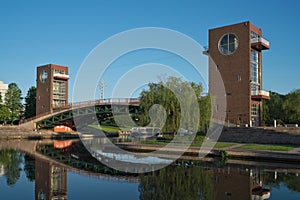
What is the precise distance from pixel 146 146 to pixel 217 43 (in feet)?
64.7

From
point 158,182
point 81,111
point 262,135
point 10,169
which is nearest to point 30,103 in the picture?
point 81,111

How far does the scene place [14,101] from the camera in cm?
7438

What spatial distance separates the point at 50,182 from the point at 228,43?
32820mm

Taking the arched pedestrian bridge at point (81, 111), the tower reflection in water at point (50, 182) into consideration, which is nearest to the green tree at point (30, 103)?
the arched pedestrian bridge at point (81, 111)

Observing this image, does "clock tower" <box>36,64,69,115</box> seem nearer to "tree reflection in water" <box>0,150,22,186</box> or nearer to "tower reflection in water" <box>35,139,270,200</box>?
"tree reflection in water" <box>0,150,22,186</box>

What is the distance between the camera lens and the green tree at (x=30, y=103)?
3086 inches

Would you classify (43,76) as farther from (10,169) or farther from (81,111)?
(10,169)

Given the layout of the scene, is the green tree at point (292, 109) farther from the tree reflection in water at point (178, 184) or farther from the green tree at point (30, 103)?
the green tree at point (30, 103)

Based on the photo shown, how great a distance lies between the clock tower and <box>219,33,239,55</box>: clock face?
37.3 meters

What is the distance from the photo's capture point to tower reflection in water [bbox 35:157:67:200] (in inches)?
541

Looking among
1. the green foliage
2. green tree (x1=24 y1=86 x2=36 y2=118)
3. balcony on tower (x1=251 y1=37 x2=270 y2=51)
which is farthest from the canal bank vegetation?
balcony on tower (x1=251 y1=37 x2=270 y2=51)

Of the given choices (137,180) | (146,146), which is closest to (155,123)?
(146,146)

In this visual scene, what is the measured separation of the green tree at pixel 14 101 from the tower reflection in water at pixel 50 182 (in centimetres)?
5471

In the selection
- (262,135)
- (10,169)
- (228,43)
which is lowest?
(10,169)
